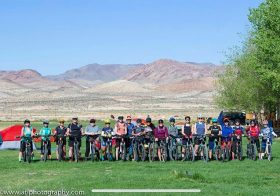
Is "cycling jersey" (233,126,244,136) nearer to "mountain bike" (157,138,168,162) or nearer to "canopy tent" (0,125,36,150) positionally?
"mountain bike" (157,138,168,162)

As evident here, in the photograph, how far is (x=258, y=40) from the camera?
3919cm

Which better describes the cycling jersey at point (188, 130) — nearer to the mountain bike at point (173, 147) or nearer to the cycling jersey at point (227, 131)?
the mountain bike at point (173, 147)

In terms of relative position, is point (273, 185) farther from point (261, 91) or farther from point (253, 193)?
point (261, 91)

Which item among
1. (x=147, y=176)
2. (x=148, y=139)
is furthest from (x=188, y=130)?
(x=147, y=176)

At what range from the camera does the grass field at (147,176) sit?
1599 cm

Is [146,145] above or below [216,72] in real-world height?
below

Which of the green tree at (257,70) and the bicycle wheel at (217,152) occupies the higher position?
the green tree at (257,70)

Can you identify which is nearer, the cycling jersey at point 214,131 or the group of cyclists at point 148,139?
the group of cyclists at point 148,139

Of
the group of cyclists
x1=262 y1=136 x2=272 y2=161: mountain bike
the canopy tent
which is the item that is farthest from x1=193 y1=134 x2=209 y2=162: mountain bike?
the canopy tent

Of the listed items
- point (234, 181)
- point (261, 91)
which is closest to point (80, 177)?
point (234, 181)

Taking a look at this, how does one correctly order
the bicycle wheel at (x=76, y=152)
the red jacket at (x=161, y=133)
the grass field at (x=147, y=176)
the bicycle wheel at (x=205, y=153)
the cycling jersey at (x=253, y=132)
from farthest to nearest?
the cycling jersey at (x=253, y=132), the red jacket at (x=161, y=133), the bicycle wheel at (x=76, y=152), the bicycle wheel at (x=205, y=153), the grass field at (x=147, y=176)

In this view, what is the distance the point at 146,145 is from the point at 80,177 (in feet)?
18.6

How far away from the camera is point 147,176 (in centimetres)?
1798

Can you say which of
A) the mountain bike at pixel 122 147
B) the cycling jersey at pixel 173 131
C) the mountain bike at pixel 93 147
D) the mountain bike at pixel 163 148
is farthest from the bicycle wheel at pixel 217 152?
the mountain bike at pixel 93 147
